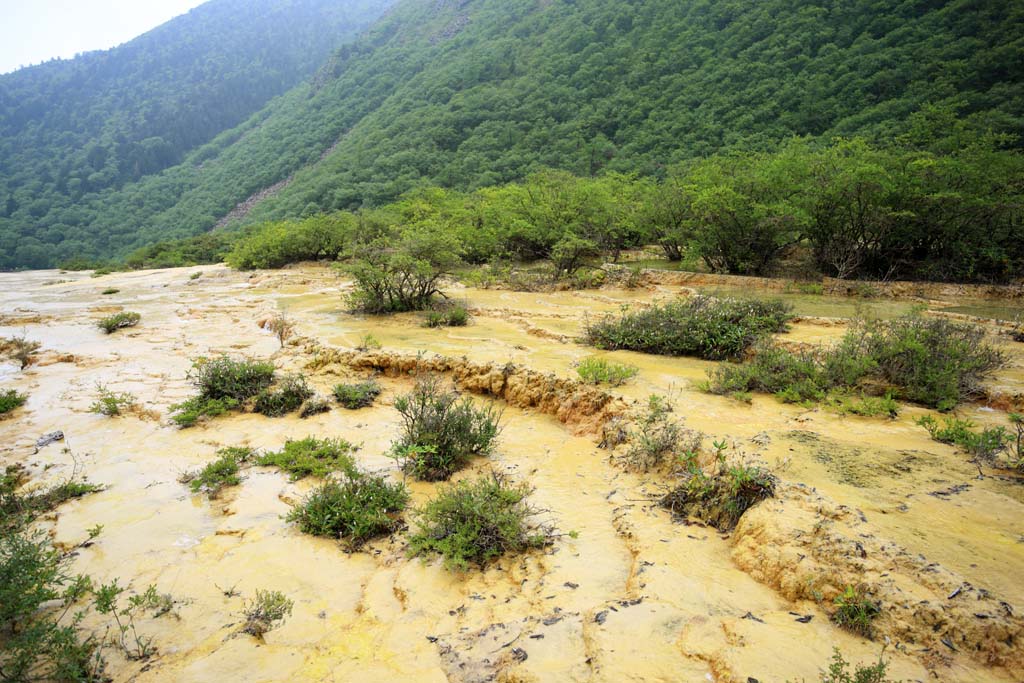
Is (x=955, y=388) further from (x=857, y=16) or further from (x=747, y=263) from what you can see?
(x=857, y=16)

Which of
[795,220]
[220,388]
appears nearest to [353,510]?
[220,388]

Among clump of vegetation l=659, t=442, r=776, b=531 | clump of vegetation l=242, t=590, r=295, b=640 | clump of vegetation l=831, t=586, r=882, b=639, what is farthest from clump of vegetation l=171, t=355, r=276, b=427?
clump of vegetation l=831, t=586, r=882, b=639

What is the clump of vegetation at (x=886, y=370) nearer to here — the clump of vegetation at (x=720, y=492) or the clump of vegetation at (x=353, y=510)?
the clump of vegetation at (x=720, y=492)

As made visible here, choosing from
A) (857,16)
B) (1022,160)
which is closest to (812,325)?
(1022,160)

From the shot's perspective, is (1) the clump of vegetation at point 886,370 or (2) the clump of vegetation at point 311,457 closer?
(2) the clump of vegetation at point 311,457

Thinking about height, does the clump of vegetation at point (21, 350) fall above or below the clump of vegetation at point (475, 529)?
above

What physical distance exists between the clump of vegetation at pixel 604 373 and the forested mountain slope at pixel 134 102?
5755 centimetres

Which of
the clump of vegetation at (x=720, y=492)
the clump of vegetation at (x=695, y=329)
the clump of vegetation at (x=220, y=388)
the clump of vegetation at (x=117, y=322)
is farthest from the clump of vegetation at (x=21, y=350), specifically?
the clump of vegetation at (x=720, y=492)

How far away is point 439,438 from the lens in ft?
16.0

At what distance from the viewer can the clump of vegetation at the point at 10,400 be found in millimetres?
6393

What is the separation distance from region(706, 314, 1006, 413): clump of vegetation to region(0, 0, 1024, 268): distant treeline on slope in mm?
24202

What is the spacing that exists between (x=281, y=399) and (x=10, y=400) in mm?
3802

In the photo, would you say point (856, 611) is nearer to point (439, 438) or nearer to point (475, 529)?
point (475, 529)

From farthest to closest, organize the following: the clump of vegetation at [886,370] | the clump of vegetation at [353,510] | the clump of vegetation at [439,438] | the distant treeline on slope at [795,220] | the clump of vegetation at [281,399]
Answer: the distant treeline on slope at [795,220], the clump of vegetation at [281,399], the clump of vegetation at [886,370], the clump of vegetation at [439,438], the clump of vegetation at [353,510]
